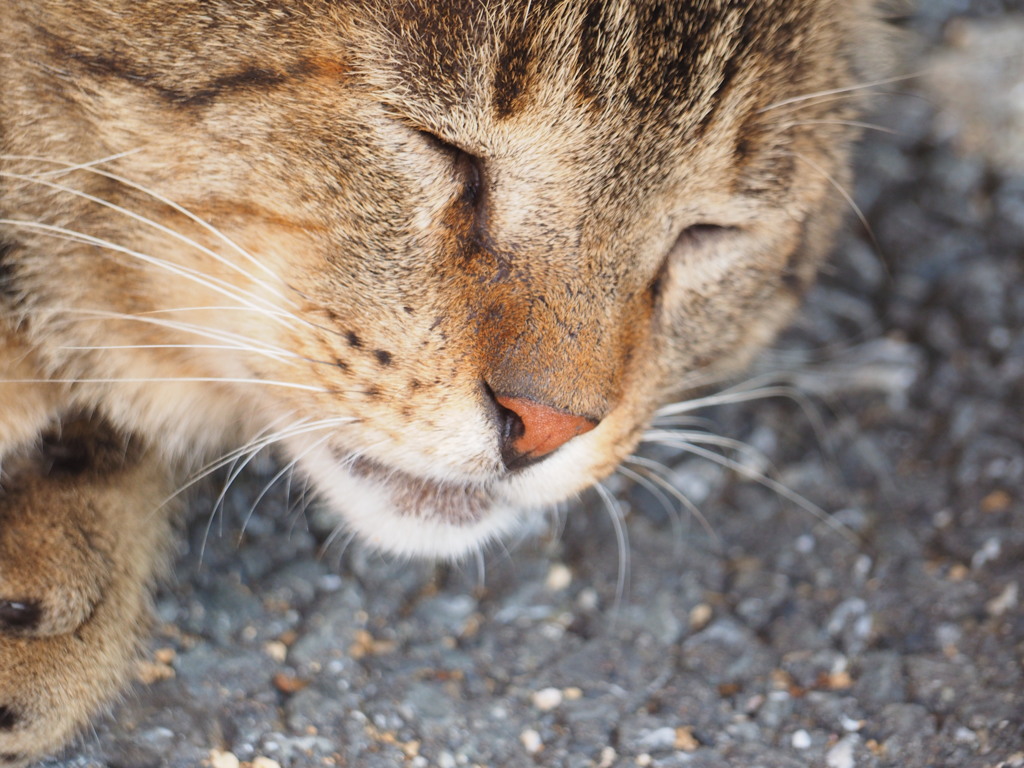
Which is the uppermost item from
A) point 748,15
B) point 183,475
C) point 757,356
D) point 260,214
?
point 748,15

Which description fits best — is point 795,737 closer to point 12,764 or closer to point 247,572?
point 247,572

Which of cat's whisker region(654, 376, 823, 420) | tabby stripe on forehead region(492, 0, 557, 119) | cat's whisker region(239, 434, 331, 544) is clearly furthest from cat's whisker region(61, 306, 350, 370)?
cat's whisker region(654, 376, 823, 420)

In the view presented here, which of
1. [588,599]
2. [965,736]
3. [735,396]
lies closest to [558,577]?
[588,599]

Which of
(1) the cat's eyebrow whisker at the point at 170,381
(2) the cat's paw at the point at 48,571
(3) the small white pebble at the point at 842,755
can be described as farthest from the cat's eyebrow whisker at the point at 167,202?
(3) the small white pebble at the point at 842,755

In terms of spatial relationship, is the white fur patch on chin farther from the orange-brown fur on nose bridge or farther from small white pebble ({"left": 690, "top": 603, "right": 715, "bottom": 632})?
small white pebble ({"left": 690, "top": 603, "right": 715, "bottom": 632})

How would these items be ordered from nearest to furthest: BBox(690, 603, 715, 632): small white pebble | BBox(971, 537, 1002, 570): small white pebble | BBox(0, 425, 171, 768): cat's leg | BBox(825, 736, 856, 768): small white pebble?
BBox(0, 425, 171, 768): cat's leg → BBox(825, 736, 856, 768): small white pebble → BBox(690, 603, 715, 632): small white pebble → BBox(971, 537, 1002, 570): small white pebble

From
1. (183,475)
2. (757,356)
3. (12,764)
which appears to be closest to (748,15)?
(757,356)

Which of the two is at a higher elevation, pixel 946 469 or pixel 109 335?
pixel 109 335
